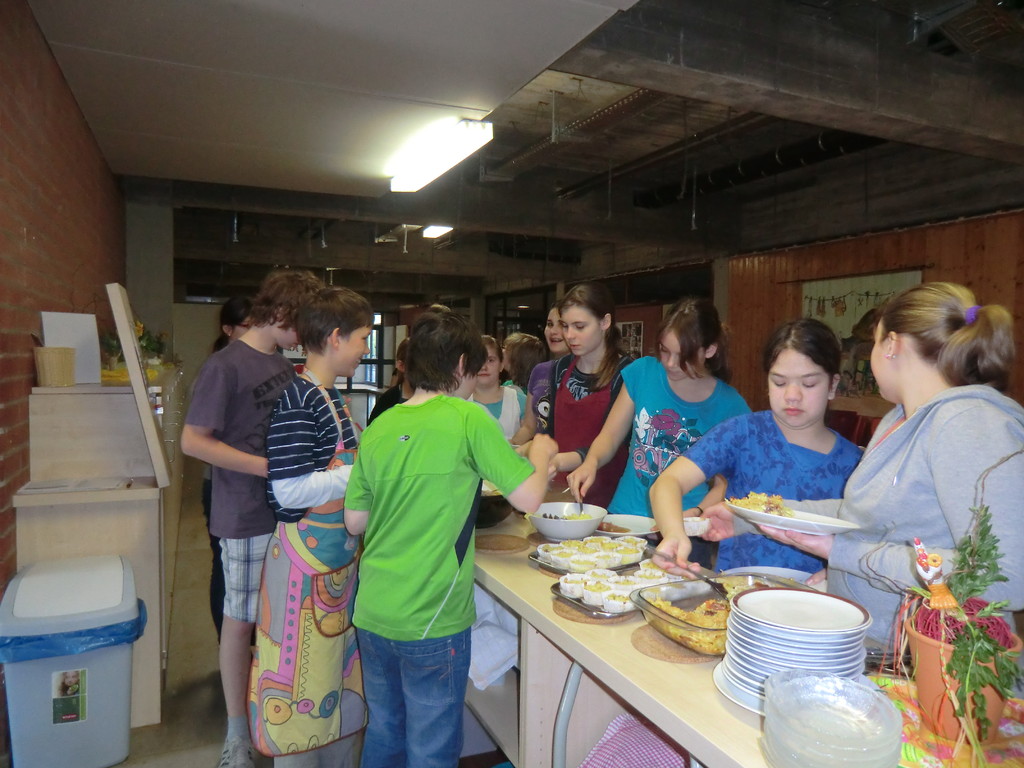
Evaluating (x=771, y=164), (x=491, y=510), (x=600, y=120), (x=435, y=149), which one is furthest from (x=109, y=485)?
(x=771, y=164)

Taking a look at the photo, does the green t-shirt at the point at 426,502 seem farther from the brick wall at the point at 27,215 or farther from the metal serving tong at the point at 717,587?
the brick wall at the point at 27,215

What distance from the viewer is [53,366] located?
279cm

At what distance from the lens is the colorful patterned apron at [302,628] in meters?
1.99

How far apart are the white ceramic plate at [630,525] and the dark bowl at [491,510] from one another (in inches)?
12.3

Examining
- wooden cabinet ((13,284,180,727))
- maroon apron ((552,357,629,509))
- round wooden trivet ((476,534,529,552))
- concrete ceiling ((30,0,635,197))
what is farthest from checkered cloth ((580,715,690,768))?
concrete ceiling ((30,0,635,197))

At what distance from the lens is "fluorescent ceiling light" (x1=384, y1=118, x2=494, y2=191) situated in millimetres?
4008

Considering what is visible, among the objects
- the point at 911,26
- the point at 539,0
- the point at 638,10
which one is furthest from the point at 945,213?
the point at 539,0

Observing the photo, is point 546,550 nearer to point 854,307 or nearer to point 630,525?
point 630,525

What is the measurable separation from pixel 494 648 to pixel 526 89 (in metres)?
4.45

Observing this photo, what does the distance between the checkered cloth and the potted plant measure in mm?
653

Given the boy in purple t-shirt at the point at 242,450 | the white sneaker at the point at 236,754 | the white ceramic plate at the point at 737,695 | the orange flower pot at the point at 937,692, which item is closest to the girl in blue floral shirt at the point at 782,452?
the white ceramic plate at the point at 737,695

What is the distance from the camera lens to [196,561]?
192 inches

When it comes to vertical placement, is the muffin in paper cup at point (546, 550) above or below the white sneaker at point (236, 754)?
above

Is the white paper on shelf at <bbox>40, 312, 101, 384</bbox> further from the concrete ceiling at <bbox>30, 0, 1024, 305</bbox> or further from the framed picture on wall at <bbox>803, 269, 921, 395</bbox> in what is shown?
the framed picture on wall at <bbox>803, 269, 921, 395</bbox>
